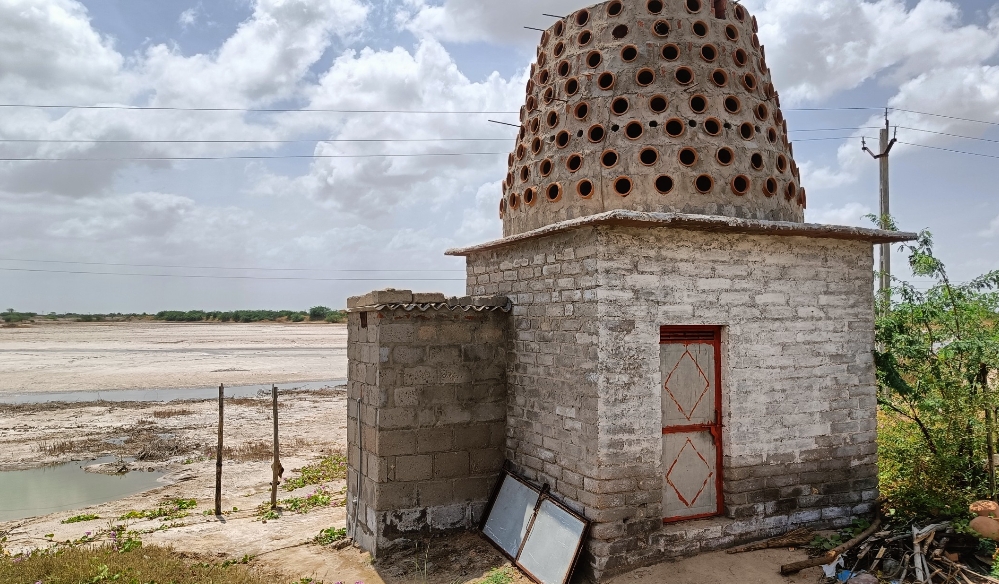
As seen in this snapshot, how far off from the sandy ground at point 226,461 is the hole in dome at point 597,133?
4635 millimetres

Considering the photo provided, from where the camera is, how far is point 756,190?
7.67 m

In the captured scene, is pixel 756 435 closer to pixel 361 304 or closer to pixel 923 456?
pixel 923 456

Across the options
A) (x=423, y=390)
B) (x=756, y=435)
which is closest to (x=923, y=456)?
(x=756, y=435)

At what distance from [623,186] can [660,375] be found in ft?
6.95

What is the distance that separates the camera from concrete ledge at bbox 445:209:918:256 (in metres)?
6.39

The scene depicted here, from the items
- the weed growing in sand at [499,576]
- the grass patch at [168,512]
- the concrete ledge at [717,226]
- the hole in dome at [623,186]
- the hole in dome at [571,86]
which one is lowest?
the grass patch at [168,512]

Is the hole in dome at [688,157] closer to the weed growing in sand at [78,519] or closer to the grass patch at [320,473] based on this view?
the grass patch at [320,473]

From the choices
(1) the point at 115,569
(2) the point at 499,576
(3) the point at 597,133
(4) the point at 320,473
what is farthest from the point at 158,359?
(3) the point at 597,133

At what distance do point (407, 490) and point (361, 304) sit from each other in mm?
2246

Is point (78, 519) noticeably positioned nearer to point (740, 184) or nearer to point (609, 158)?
point (609, 158)

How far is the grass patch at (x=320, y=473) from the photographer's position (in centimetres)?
1203

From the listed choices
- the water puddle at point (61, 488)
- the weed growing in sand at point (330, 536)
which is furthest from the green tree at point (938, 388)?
the water puddle at point (61, 488)

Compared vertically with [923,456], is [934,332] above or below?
above

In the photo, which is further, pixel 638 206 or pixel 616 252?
pixel 638 206
